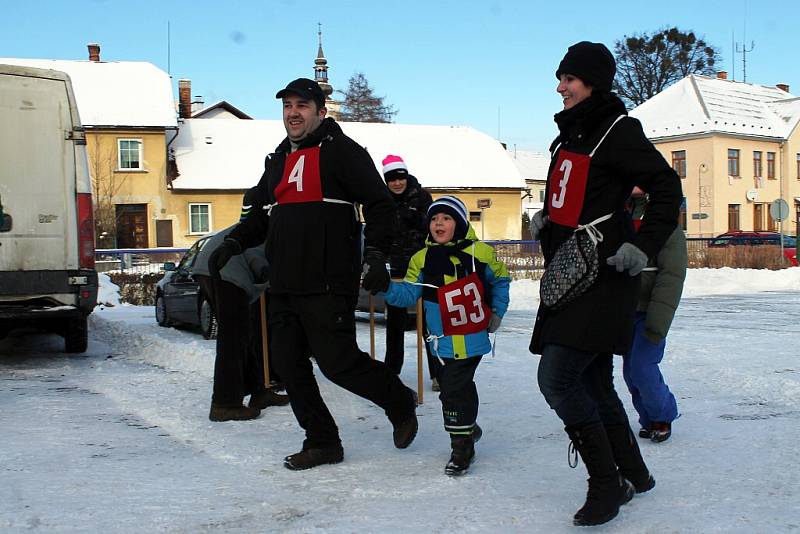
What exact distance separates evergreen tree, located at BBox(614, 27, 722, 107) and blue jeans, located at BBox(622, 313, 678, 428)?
2209 inches

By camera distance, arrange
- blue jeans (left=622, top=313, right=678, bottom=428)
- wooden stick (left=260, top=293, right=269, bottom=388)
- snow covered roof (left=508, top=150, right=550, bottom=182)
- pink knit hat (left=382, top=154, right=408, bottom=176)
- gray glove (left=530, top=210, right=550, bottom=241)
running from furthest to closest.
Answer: snow covered roof (left=508, top=150, right=550, bottom=182) < pink knit hat (left=382, top=154, right=408, bottom=176) < wooden stick (left=260, top=293, right=269, bottom=388) < blue jeans (left=622, top=313, right=678, bottom=428) < gray glove (left=530, top=210, right=550, bottom=241)

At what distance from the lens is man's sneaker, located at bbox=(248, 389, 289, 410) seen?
6348mm

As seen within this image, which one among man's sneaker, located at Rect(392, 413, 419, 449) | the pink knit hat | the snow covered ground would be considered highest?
the pink knit hat

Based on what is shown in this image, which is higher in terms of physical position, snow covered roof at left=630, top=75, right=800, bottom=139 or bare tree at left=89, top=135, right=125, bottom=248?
snow covered roof at left=630, top=75, right=800, bottom=139

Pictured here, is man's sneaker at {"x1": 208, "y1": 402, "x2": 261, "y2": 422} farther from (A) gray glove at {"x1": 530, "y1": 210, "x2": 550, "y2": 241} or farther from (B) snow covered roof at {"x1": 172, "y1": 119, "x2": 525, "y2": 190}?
(B) snow covered roof at {"x1": 172, "y1": 119, "x2": 525, "y2": 190}

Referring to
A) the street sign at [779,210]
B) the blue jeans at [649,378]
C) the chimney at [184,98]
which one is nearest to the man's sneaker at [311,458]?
the blue jeans at [649,378]

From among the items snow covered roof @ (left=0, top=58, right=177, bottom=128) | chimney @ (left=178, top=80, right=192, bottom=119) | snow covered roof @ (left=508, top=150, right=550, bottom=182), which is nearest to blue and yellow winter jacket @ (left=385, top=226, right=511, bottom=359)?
snow covered roof @ (left=0, top=58, right=177, bottom=128)

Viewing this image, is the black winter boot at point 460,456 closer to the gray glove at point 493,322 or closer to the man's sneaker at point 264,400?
the gray glove at point 493,322

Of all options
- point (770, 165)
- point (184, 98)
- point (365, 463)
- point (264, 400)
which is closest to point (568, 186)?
point (365, 463)

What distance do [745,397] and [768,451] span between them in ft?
5.59

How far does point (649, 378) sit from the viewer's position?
5.03m

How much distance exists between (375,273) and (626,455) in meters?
1.49

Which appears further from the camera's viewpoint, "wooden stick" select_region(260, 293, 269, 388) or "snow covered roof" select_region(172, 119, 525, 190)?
"snow covered roof" select_region(172, 119, 525, 190)

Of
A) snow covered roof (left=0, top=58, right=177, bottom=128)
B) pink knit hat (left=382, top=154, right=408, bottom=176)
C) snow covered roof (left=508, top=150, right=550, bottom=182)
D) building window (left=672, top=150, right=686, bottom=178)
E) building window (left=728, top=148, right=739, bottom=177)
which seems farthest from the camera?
snow covered roof (left=508, top=150, right=550, bottom=182)
